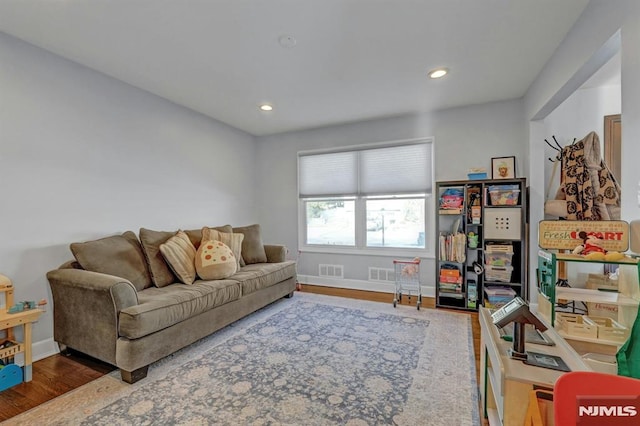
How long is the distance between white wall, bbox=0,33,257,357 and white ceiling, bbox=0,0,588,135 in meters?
0.23

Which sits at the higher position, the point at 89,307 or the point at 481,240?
the point at 481,240

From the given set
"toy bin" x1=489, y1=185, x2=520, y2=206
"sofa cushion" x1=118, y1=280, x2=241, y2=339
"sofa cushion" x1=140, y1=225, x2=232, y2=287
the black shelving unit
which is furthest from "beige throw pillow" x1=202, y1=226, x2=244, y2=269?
"toy bin" x1=489, y1=185, x2=520, y2=206

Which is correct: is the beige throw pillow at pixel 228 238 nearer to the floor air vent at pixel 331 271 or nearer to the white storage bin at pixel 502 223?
the floor air vent at pixel 331 271

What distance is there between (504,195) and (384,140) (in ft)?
5.46

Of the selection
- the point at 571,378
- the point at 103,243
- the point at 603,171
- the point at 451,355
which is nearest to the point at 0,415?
the point at 103,243

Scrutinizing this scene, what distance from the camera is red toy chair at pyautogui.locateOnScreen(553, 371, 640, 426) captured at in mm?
703

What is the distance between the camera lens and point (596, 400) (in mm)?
714

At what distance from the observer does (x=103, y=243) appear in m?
2.48

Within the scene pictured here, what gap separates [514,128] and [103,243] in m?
4.50

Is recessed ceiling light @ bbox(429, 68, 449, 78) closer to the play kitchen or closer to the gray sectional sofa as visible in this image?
the gray sectional sofa

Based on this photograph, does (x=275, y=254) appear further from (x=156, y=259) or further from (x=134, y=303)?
(x=134, y=303)

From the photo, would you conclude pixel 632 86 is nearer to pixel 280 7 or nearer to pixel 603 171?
pixel 603 171

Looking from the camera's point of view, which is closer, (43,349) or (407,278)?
(43,349)

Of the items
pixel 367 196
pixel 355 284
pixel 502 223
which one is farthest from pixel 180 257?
pixel 502 223
